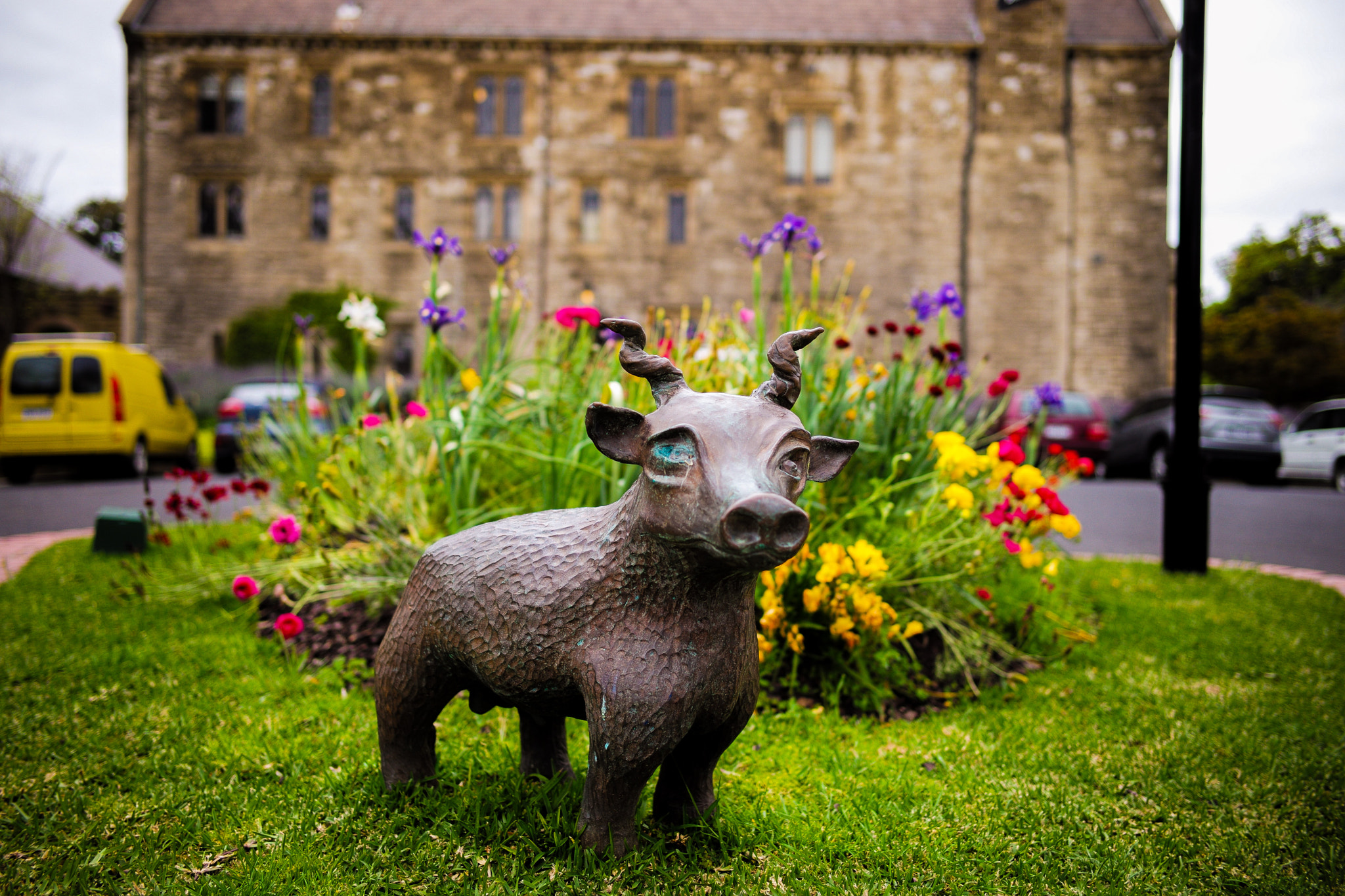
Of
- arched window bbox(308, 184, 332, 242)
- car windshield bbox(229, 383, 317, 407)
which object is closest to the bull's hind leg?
car windshield bbox(229, 383, 317, 407)

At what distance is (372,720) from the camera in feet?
9.21

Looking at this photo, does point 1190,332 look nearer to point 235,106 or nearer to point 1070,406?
point 1070,406

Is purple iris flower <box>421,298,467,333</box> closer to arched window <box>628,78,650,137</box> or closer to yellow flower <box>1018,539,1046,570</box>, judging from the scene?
yellow flower <box>1018,539,1046,570</box>

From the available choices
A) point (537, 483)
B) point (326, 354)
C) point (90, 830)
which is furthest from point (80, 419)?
point (90, 830)

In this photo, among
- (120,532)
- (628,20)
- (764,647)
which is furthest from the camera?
(628,20)

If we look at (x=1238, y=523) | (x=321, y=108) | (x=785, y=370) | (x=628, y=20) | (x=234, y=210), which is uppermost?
(x=628, y=20)

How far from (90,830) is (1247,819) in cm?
322

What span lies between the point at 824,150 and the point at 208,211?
15.7m

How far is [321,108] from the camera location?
20000 millimetres

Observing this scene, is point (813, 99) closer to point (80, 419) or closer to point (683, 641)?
point (80, 419)

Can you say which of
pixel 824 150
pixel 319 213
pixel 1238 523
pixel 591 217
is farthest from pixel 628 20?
pixel 1238 523

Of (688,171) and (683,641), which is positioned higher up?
(688,171)

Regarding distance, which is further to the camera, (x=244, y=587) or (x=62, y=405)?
(x=62, y=405)

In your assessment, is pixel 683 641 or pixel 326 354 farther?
pixel 326 354
